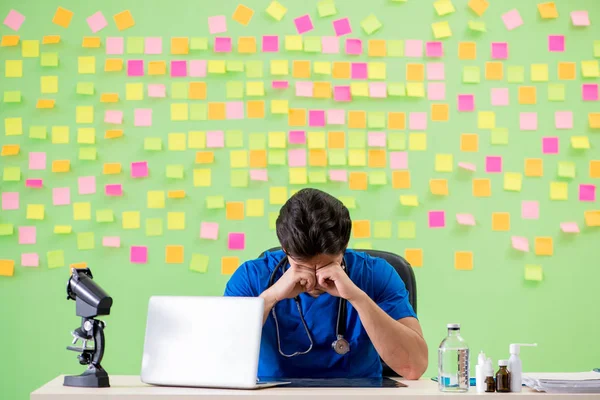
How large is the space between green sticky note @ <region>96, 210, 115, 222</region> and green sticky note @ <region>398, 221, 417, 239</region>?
3.69 ft

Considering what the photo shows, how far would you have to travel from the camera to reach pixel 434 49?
3188 mm

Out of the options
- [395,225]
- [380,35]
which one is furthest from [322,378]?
[380,35]

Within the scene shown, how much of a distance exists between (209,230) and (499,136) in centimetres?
121

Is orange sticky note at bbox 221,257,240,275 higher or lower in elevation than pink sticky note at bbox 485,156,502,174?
lower

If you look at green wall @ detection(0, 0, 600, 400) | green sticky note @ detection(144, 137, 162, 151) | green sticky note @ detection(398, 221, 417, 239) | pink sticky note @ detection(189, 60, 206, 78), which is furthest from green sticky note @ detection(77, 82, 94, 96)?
green sticky note @ detection(398, 221, 417, 239)

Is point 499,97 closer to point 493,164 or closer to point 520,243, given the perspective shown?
point 493,164

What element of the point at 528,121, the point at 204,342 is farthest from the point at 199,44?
the point at 204,342

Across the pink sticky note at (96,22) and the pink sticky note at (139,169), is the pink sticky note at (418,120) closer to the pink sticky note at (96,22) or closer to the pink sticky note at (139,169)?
the pink sticky note at (139,169)

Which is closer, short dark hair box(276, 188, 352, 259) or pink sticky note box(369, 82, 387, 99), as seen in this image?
short dark hair box(276, 188, 352, 259)

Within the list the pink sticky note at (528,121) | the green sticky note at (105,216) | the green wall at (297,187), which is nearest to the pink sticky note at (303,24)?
the green wall at (297,187)

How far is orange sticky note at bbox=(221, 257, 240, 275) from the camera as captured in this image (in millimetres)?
3115

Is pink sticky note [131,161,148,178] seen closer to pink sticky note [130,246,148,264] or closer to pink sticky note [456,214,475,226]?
pink sticky note [130,246,148,264]

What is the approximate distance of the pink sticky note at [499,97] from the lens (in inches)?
126

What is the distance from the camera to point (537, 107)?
3.19m
